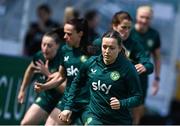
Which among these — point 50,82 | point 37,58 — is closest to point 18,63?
point 37,58

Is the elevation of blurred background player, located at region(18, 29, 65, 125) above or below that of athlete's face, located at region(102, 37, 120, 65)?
below

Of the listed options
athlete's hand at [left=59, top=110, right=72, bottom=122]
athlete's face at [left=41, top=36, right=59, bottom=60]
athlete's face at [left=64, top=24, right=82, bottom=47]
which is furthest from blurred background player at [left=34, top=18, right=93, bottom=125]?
athlete's hand at [left=59, top=110, right=72, bottom=122]

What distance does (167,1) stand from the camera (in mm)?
15844

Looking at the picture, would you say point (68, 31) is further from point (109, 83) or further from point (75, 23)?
point (109, 83)

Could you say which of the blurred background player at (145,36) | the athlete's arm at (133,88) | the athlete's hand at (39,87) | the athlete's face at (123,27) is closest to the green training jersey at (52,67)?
the athlete's hand at (39,87)

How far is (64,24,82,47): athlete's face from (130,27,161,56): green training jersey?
1.92 metres

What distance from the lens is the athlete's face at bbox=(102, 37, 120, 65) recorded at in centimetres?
857

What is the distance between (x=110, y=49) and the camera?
857 centimetres

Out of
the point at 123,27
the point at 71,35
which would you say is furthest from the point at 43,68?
the point at 123,27

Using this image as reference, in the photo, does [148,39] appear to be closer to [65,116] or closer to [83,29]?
[83,29]

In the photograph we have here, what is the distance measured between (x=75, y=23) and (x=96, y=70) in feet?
3.51

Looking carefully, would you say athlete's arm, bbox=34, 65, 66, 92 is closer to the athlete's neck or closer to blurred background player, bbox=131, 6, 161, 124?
blurred background player, bbox=131, 6, 161, 124

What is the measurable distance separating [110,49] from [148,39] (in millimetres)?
A: 3216

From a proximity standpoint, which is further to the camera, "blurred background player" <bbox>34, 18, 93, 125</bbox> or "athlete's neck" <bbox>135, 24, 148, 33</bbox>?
"athlete's neck" <bbox>135, 24, 148, 33</bbox>
